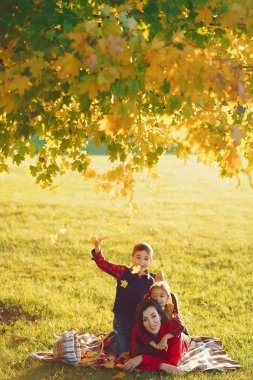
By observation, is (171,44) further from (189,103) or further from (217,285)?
(217,285)

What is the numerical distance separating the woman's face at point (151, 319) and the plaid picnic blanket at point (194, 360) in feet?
1.70

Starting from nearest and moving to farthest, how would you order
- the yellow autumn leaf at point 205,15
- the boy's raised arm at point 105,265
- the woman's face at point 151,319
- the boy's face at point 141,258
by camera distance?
the yellow autumn leaf at point 205,15 → the woman's face at point 151,319 → the boy's face at point 141,258 → the boy's raised arm at point 105,265

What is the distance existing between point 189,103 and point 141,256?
291 cm

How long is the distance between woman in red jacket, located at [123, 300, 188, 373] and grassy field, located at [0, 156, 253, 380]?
169mm

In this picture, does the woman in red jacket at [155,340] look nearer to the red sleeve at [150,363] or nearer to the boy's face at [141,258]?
the red sleeve at [150,363]

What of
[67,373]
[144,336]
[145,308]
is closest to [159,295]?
[145,308]

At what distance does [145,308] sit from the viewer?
251 inches

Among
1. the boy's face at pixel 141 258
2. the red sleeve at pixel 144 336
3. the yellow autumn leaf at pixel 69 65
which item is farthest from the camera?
the boy's face at pixel 141 258

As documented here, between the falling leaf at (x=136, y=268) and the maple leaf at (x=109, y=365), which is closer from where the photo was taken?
the maple leaf at (x=109, y=365)

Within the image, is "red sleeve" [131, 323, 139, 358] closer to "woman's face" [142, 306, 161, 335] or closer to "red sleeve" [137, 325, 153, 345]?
"red sleeve" [137, 325, 153, 345]

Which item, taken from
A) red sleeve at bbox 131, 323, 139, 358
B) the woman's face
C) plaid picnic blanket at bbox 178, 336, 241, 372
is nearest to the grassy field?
plaid picnic blanket at bbox 178, 336, 241, 372

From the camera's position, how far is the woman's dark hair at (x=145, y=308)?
6395mm

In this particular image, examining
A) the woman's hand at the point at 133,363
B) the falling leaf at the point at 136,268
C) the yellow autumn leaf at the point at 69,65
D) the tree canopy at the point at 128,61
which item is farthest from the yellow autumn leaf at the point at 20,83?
the woman's hand at the point at 133,363

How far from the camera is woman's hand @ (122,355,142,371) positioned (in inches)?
255
